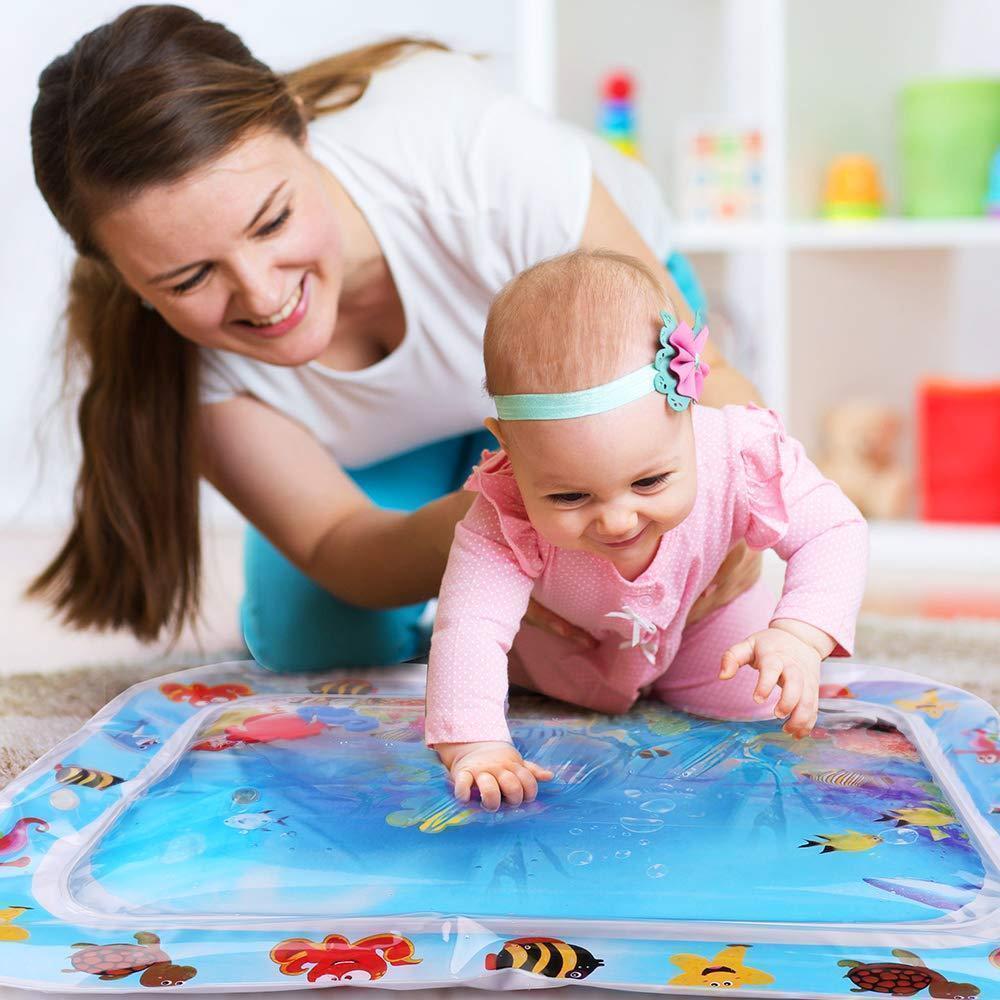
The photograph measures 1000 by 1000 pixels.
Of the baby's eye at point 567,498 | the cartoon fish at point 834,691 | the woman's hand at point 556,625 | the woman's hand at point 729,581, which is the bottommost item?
the cartoon fish at point 834,691

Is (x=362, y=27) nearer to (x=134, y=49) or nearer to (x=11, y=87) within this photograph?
(x=11, y=87)

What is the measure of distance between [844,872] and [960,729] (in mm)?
278

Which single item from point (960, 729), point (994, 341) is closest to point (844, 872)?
point (960, 729)

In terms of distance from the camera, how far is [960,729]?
3.50ft

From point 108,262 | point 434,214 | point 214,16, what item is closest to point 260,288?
point 108,262

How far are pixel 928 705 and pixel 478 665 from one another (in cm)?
40

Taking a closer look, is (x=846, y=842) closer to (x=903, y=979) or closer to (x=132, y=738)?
(x=903, y=979)

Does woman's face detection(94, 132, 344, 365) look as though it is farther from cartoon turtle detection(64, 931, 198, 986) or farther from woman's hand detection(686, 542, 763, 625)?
cartoon turtle detection(64, 931, 198, 986)

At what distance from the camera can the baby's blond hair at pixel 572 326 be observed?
0.84 meters

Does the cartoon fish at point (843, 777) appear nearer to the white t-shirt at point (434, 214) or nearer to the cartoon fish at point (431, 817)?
the cartoon fish at point (431, 817)

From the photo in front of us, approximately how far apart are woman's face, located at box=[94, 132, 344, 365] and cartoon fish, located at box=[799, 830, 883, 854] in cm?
56

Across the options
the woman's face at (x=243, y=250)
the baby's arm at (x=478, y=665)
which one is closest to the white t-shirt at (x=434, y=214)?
the woman's face at (x=243, y=250)

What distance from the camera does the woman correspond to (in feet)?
3.49

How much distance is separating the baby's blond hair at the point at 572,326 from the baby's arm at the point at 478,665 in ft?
0.52
